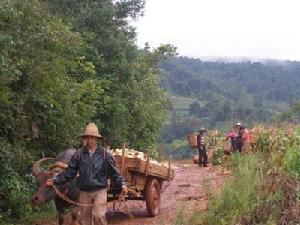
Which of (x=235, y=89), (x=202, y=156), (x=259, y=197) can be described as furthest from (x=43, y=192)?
(x=235, y=89)

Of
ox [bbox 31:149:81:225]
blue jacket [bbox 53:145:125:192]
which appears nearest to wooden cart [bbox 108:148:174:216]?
ox [bbox 31:149:81:225]

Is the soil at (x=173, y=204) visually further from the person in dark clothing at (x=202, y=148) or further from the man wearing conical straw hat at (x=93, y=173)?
the person in dark clothing at (x=202, y=148)

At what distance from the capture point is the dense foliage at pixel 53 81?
10492 mm

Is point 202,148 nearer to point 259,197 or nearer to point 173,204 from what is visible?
point 173,204

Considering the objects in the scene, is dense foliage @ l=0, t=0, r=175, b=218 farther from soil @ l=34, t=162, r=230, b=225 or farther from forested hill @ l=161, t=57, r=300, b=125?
forested hill @ l=161, t=57, r=300, b=125

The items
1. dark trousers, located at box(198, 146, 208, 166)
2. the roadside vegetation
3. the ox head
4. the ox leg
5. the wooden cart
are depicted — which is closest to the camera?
the roadside vegetation

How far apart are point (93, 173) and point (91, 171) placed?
0.13 ft

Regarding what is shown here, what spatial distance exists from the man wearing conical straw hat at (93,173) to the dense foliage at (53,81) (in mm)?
2355

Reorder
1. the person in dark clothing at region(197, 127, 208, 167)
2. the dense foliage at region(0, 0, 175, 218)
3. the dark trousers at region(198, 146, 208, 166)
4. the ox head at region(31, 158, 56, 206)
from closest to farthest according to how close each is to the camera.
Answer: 1. the ox head at region(31, 158, 56, 206)
2. the dense foliage at region(0, 0, 175, 218)
3. the person in dark clothing at region(197, 127, 208, 167)
4. the dark trousers at region(198, 146, 208, 166)

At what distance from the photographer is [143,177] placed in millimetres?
11297

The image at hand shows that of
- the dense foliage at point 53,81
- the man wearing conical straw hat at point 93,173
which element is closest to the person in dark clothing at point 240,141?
the dense foliage at point 53,81

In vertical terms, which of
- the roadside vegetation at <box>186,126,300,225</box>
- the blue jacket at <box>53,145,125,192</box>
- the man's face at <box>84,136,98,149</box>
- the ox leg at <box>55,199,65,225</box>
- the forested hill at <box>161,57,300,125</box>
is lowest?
the ox leg at <box>55,199,65,225</box>

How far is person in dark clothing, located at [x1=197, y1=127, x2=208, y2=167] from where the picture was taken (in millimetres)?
22839

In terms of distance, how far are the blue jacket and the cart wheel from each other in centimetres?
353
